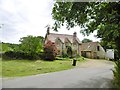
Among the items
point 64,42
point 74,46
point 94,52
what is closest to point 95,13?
point 64,42

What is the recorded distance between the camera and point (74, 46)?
6644 cm

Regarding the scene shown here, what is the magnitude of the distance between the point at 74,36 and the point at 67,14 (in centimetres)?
5515

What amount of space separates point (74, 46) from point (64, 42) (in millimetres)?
3657

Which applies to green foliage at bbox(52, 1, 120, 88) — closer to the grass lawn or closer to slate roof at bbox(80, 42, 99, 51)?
the grass lawn

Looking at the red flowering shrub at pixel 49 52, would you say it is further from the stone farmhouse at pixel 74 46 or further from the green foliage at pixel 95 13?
the green foliage at pixel 95 13

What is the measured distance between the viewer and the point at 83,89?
1394 centimetres

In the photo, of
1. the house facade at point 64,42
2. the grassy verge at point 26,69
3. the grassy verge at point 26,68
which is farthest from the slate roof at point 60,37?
the grassy verge at point 26,69

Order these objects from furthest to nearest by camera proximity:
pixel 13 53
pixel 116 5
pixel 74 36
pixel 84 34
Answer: pixel 74 36
pixel 13 53
pixel 84 34
pixel 116 5

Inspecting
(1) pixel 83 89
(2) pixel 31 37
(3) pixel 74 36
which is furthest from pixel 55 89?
(3) pixel 74 36

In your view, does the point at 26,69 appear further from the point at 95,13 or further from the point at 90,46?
the point at 90,46

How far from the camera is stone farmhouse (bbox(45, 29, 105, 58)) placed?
63.5m

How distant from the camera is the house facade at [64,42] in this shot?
63.0m

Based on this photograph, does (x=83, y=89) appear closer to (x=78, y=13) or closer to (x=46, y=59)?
(x=78, y=13)

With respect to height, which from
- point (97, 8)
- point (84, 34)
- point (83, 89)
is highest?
point (97, 8)
